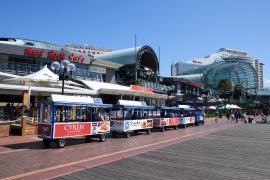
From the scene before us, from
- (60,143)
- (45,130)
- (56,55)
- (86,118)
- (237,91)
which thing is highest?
(237,91)

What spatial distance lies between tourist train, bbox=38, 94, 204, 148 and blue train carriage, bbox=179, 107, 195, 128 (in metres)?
6.32

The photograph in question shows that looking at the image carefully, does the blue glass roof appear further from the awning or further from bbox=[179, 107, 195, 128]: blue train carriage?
the awning

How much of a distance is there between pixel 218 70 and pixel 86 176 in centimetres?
13051

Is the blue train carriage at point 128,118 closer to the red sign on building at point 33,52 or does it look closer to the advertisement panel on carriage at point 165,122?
the advertisement panel on carriage at point 165,122

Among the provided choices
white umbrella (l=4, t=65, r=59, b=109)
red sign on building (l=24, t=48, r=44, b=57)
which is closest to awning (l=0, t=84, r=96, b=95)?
white umbrella (l=4, t=65, r=59, b=109)

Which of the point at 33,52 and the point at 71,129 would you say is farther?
the point at 33,52

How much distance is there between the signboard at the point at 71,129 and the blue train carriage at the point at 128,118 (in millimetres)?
3780

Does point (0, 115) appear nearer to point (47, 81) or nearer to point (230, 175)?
point (47, 81)

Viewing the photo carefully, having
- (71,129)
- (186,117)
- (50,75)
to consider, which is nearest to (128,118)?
(71,129)

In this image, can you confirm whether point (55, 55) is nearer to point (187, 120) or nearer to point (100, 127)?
point (187, 120)

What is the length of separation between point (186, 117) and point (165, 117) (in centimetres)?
555

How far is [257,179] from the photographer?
28.9 feet

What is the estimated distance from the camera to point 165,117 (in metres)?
27.2

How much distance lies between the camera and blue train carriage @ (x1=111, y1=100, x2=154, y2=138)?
2024 cm
